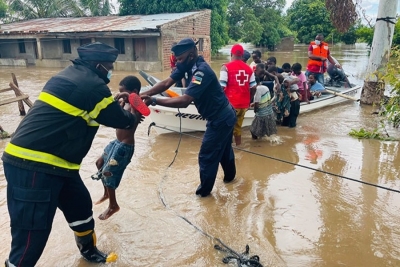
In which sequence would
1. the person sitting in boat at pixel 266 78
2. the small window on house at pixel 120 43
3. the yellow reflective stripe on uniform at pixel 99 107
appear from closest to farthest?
the yellow reflective stripe on uniform at pixel 99 107
the person sitting in boat at pixel 266 78
the small window on house at pixel 120 43

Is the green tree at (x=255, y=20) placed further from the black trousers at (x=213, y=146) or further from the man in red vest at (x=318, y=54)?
the black trousers at (x=213, y=146)

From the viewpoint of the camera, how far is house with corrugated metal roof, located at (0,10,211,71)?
19.6 metres

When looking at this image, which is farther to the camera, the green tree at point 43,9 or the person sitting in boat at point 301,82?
the green tree at point 43,9

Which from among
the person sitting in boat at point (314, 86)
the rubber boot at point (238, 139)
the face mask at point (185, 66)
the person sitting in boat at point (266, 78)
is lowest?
the rubber boot at point (238, 139)

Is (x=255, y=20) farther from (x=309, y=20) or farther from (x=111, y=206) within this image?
(x=111, y=206)

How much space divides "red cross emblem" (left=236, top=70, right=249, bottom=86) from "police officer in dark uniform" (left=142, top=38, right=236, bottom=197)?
183 centimetres

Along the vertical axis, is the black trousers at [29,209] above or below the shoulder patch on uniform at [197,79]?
below

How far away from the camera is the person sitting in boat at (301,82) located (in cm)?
768

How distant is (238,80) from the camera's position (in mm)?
5844

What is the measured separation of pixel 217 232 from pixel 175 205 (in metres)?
0.78

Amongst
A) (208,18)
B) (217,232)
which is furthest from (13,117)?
(208,18)

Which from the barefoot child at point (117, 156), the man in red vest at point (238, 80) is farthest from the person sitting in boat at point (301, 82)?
the barefoot child at point (117, 156)

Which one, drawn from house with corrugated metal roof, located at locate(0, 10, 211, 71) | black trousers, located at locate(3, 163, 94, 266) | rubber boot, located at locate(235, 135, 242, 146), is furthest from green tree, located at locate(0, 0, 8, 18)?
black trousers, located at locate(3, 163, 94, 266)

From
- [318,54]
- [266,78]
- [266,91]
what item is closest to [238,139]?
[266,91]
